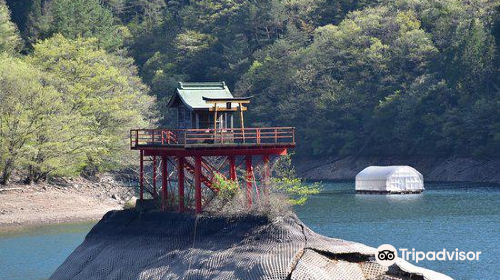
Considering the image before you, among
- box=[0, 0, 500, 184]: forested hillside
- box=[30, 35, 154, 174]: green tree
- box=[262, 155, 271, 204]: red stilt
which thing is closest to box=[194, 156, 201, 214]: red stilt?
box=[262, 155, 271, 204]: red stilt

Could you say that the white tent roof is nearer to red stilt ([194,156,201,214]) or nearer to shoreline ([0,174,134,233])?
shoreline ([0,174,134,233])

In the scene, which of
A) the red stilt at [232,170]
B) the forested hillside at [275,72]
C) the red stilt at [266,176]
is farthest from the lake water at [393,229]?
the forested hillside at [275,72]

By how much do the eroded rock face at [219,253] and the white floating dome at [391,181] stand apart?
195 ft

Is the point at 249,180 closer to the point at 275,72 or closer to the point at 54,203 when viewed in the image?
the point at 54,203

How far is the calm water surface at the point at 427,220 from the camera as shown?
60.7 meters

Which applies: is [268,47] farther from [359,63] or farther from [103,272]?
[103,272]

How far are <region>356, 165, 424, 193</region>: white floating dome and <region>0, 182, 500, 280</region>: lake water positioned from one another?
3.17 metres

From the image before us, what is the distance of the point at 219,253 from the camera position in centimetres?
4719

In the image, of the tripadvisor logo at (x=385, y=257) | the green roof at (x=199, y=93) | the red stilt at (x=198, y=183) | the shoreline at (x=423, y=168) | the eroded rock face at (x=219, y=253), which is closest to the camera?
the eroded rock face at (x=219, y=253)

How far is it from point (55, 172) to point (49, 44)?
846 inches

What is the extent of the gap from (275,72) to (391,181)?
49692 mm

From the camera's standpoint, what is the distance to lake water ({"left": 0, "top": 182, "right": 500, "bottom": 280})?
5944cm

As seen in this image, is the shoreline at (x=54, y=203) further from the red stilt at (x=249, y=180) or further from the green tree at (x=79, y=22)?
the green tree at (x=79, y=22)

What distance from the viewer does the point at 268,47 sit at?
166 m
